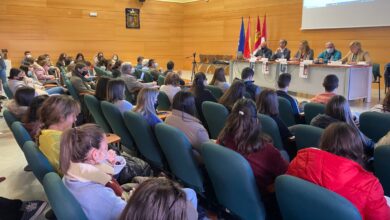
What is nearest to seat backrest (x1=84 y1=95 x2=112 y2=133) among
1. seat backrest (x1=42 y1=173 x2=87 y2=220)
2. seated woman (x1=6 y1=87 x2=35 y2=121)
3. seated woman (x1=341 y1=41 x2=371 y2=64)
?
seated woman (x1=6 y1=87 x2=35 y2=121)

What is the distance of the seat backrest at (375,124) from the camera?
297 cm

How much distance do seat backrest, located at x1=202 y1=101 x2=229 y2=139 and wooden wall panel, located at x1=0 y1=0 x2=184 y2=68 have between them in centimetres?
1102

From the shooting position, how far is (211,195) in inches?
97.0

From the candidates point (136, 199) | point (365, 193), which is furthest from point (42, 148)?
point (365, 193)

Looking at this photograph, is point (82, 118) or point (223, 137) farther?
point (82, 118)

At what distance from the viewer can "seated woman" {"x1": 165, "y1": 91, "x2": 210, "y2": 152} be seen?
2.72 meters

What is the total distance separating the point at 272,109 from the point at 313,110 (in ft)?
2.29

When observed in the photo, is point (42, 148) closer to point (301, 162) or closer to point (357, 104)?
point (301, 162)

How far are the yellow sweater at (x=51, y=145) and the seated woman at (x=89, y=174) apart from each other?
1.62ft

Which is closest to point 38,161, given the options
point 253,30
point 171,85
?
point 171,85

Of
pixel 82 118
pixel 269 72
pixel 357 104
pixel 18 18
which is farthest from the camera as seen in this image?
pixel 18 18

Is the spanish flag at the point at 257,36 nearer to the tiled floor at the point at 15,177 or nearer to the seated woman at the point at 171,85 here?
the seated woman at the point at 171,85

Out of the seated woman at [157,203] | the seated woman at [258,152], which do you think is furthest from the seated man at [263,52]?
the seated woman at [157,203]

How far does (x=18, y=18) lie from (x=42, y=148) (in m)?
11.8
